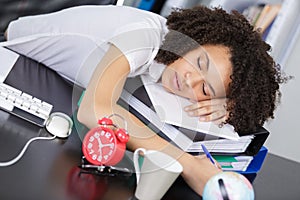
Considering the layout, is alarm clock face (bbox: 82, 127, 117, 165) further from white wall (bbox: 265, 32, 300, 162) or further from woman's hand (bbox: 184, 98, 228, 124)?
white wall (bbox: 265, 32, 300, 162)

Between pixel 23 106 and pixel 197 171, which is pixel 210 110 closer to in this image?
pixel 197 171

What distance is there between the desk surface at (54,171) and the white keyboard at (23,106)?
0.02 meters

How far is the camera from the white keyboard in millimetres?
912

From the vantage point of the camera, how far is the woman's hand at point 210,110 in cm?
106

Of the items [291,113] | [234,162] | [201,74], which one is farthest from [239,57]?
[291,113]

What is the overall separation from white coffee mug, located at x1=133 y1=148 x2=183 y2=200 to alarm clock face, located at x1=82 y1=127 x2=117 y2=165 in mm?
49

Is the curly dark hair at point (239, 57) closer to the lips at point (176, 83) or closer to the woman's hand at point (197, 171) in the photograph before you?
the lips at point (176, 83)

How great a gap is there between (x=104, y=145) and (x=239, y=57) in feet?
1.35

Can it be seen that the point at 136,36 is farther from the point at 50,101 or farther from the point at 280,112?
the point at 280,112

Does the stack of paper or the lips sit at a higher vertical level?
the lips

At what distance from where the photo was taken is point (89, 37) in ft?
4.31

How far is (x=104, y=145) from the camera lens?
81cm

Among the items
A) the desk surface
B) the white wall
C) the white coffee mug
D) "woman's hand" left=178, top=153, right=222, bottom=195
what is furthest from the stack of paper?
the white wall

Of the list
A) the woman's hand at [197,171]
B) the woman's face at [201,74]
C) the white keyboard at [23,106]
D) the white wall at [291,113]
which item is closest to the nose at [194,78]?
the woman's face at [201,74]
